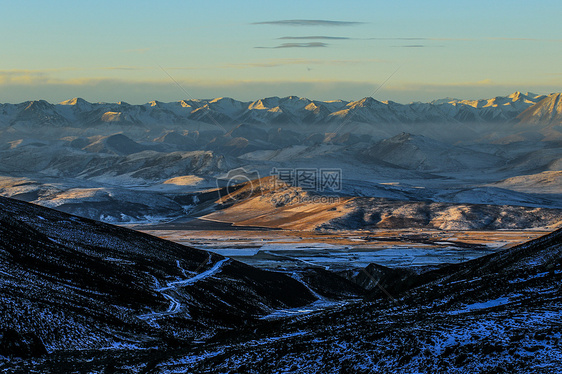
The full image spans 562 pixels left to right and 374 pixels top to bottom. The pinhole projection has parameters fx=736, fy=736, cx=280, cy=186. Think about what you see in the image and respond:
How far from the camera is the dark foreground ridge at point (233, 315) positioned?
123ft

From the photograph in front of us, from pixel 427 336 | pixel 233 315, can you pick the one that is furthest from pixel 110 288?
pixel 427 336

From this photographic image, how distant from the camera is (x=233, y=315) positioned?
56.5m

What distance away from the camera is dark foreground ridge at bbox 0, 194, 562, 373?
123 feet

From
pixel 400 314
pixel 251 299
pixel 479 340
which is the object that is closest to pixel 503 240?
pixel 251 299

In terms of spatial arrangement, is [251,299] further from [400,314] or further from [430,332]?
[430,332]

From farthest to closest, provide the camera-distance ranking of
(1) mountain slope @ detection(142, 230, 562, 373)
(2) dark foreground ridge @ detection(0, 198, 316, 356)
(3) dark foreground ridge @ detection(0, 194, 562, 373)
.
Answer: (2) dark foreground ridge @ detection(0, 198, 316, 356) < (3) dark foreground ridge @ detection(0, 194, 562, 373) < (1) mountain slope @ detection(142, 230, 562, 373)

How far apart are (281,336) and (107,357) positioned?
1048 cm

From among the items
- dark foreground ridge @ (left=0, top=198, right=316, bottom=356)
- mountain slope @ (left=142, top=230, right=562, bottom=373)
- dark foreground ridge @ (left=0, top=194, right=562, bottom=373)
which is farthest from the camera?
dark foreground ridge @ (left=0, top=198, right=316, bottom=356)

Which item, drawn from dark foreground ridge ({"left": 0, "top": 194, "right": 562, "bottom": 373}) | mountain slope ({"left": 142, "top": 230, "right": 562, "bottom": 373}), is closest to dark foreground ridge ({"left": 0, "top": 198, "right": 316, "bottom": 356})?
dark foreground ridge ({"left": 0, "top": 194, "right": 562, "bottom": 373})

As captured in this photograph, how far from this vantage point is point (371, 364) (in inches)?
1458

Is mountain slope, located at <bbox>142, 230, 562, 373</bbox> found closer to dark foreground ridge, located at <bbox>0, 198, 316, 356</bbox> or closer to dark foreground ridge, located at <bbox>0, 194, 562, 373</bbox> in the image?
dark foreground ridge, located at <bbox>0, 194, 562, 373</bbox>

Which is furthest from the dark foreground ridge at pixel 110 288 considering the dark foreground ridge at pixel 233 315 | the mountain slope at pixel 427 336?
the mountain slope at pixel 427 336

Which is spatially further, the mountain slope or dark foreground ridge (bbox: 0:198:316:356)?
dark foreground ridge (bbox: 0:198:316:356)

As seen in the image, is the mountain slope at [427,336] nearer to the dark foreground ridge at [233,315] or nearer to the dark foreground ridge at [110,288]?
the dark foreground ridge at [233,315]
